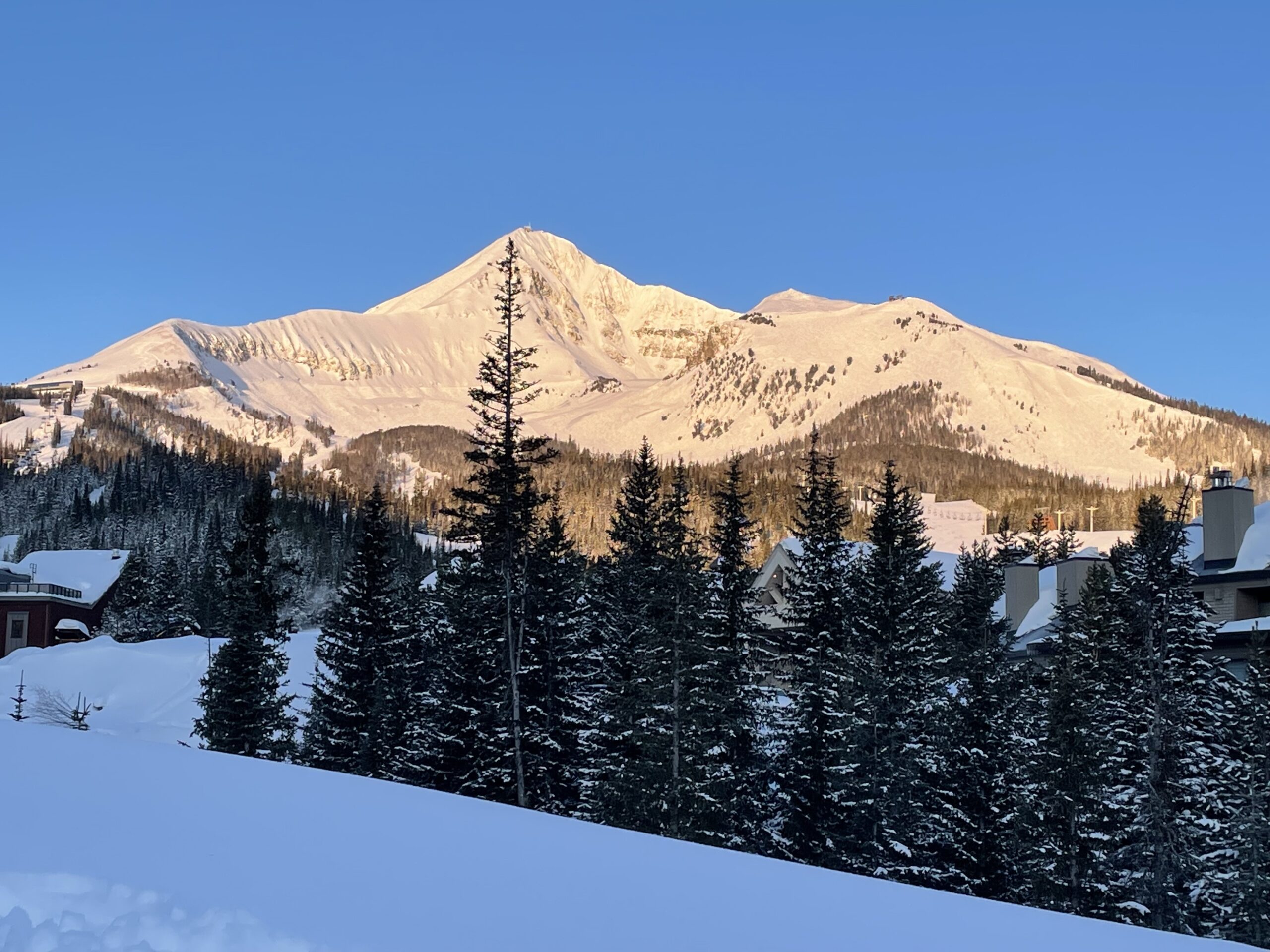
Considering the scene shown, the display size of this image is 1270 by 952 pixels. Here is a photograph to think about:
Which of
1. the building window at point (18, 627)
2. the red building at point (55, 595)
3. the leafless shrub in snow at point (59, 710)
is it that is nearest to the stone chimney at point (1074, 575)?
the leafless shrub in snow at point (59, 710)

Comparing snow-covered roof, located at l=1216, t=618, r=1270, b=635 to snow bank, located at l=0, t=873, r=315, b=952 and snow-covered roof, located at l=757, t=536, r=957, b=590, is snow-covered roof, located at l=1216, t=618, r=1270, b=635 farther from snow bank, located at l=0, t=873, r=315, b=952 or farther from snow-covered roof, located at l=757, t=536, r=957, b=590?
snow bank, located at l=0, t=873, r=315, b=952

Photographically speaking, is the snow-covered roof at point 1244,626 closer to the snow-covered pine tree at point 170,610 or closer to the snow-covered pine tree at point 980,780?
the snow-covered pine tree at point 980,780

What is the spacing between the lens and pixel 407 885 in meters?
9.44

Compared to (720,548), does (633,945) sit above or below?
below

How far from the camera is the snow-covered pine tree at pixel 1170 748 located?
97.2 ft

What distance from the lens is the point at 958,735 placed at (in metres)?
33.2

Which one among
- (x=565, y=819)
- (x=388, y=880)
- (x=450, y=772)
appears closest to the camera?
(x=388, y=880)

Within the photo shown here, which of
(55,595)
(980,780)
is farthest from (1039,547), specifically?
(55,595)

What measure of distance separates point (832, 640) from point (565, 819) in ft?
91.6

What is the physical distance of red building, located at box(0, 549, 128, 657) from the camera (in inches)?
3504

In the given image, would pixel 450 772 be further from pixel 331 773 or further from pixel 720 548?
pixel 331 773

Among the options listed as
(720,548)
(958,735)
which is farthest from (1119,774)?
(720,548)

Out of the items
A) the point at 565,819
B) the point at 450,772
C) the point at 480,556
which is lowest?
the point at 450,772

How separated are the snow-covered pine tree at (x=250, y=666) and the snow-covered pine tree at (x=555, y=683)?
881 centimetres
